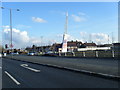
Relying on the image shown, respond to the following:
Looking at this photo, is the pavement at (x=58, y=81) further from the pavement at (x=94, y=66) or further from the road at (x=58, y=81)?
the pavement at (x=94, y=66)

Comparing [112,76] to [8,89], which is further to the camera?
[112,76]

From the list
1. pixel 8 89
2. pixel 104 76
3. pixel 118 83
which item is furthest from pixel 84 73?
pixel 8 89

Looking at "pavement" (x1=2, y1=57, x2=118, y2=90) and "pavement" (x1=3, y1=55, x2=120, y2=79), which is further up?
"pavement" (x1=3, y1=55, x2=120, y2=79)

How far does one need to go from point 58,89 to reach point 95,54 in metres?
27.1

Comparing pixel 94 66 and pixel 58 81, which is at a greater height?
pixel 94 66

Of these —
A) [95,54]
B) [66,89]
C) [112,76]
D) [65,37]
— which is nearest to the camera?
[66,89]

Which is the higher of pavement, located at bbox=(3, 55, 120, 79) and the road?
pavement, located at bbox=(3, 55, 120, 79)

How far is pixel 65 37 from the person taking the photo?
143ft

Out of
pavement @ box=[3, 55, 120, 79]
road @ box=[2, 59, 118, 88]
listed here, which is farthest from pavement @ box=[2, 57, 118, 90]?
pavement @ box=[3, 55, 120, 79]

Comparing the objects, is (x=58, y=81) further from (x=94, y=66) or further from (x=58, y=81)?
(x=94, y=66)

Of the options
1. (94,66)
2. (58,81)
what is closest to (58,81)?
(58,81)

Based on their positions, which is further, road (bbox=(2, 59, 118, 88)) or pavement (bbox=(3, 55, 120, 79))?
pavement (bbox=(3, 55, 120, 79))

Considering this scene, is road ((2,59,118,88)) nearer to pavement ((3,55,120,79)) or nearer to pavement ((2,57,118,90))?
pavement ((2,57,118,90))

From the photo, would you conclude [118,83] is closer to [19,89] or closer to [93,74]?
[93,74]
